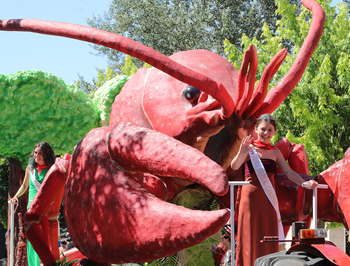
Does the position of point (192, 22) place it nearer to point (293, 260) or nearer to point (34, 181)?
point (34, 181)

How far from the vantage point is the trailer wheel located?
2393 mm

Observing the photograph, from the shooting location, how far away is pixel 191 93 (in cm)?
337

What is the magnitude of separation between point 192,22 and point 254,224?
17.7 m

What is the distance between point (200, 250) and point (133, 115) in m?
1.20

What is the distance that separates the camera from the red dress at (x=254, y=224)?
11.2ft

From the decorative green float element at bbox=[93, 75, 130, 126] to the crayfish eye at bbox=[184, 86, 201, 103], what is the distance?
6.16 metres

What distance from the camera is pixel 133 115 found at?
11.8 ft

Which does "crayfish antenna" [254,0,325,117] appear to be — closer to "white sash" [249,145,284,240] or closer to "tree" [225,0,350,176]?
"white sash" [249,145,284,240]

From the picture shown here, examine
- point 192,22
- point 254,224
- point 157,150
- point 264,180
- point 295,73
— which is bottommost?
point 254,224

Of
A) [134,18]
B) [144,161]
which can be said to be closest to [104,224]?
[144,161]

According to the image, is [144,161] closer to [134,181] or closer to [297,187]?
[134,181]

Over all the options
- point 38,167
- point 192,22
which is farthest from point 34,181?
point 192,22

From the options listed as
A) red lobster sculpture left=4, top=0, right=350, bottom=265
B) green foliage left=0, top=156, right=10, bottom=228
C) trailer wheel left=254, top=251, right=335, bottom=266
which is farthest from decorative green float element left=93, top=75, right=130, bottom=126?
trailer wheel left=254, top=251, right=335, bottom=266

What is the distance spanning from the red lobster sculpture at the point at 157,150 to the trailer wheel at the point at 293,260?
39 centimetres
